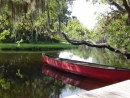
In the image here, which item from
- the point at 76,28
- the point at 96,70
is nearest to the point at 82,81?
the point at 96,70

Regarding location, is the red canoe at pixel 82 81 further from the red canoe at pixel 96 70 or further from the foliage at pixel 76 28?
the foliage at pixel 76 28

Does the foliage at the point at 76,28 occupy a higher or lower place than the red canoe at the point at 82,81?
higher

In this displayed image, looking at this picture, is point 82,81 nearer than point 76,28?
Yes

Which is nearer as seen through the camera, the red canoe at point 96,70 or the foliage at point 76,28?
the red canoe at point 96,70

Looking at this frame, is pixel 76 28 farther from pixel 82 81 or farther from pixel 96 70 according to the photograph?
pixel 82 81

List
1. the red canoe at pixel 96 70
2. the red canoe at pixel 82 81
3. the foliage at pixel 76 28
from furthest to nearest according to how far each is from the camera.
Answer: the foliage at pixel 76 28
the red canoe at pixel 82 81
the red canoe at pixel 96 70

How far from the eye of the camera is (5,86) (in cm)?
905

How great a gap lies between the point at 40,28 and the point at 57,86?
7.86 m

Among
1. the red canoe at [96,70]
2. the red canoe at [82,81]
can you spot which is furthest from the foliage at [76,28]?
the red canoe at [82,81]

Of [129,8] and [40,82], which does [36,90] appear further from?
[129,8]

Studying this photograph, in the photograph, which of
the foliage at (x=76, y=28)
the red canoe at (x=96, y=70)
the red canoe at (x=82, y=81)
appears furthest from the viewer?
the foliage at (x=76, y=28)

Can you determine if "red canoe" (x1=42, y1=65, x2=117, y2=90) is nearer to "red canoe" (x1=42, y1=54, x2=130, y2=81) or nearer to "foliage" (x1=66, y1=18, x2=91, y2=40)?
"red canoe" (x1=42, y1=54, x2=130, y2=81)

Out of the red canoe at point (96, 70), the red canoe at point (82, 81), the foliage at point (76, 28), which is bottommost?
the red canoe at point (82, 81)

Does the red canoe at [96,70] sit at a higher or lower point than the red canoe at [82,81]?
higher
